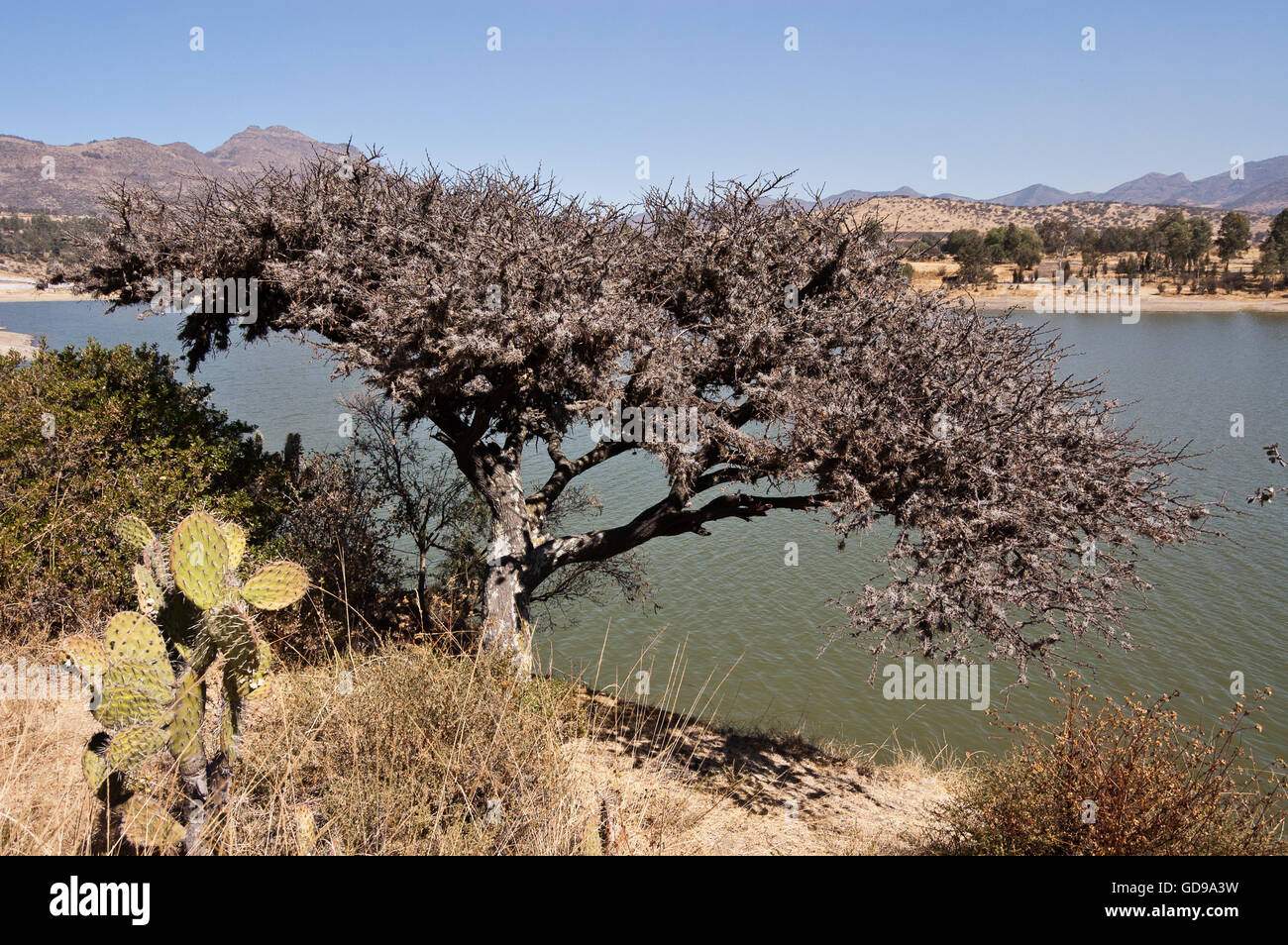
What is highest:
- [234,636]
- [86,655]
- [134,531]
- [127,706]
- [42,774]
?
[134,531]

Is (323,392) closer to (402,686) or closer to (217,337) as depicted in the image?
(217,337)

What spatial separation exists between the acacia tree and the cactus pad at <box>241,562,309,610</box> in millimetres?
1959

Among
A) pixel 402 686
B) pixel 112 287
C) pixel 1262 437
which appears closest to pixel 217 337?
pixel 112 287

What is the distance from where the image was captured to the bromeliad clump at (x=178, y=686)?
4.02m

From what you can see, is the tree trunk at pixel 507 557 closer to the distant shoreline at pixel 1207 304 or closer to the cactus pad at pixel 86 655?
the cactus pad at pixel 86 655

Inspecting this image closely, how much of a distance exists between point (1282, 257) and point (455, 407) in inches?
3283

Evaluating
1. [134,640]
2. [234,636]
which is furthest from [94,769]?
[234,636]

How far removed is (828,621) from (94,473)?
44.7 feet

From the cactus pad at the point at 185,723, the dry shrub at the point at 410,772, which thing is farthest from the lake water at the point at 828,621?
the cactus pad at the point at 185,723

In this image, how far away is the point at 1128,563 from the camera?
26.8 ft

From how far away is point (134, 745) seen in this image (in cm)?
397

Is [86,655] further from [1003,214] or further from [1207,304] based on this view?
[1003,214]

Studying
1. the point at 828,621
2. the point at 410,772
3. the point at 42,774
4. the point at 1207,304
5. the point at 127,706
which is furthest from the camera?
the point at 1207,304

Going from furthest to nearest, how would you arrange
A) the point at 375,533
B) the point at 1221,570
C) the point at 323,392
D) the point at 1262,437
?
the point at 323,392, the point at 1262,437, the point at 1221,570, the point at 375,533
